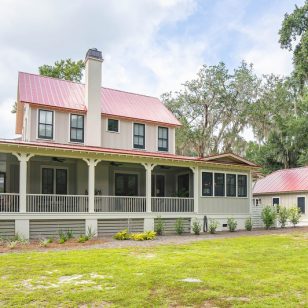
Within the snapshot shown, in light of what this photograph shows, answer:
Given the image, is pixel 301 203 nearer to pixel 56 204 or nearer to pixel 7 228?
pixel 56 204

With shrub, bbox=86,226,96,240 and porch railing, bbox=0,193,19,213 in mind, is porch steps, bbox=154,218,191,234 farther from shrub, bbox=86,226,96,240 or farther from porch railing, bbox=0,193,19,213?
porch railing, bbox=0,193,19,213

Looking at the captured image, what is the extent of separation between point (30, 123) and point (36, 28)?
460 centimetres

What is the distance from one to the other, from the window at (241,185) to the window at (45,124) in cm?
1043

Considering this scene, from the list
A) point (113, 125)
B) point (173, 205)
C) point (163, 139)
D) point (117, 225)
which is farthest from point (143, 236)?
point (163, 139)

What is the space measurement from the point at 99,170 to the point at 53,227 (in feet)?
15.1

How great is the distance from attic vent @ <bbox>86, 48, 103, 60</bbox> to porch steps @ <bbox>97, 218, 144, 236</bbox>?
368 inches

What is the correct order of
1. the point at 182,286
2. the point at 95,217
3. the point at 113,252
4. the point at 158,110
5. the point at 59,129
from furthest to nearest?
1. the point at 158,110
2. the point at 59,129
3. the point at 95,217
4. the point at 113,252
5. the point at 182,286

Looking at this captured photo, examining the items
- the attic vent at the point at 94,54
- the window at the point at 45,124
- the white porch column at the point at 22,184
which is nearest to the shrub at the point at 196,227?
the white porch column at the point at 22,184

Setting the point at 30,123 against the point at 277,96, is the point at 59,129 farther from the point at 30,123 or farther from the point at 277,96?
the point at 277,96

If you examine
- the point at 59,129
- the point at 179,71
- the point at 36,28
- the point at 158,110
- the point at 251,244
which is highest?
the point at 179,71

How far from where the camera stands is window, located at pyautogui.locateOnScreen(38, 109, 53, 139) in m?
20.0

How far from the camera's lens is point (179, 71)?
135 feet

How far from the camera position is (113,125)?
2211 centimetres

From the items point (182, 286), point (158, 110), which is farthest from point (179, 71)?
point (182, 286)
